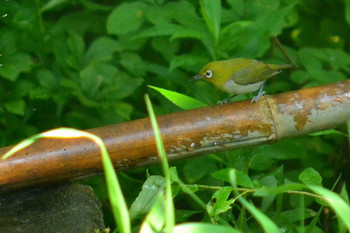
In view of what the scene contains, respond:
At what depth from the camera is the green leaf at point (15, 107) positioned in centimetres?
416

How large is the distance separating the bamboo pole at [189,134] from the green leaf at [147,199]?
242mm

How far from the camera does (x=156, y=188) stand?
9.23ft

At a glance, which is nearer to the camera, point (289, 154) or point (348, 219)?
point (348, 219)

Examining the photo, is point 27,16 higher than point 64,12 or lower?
higher

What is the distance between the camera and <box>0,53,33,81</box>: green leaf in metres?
4.10

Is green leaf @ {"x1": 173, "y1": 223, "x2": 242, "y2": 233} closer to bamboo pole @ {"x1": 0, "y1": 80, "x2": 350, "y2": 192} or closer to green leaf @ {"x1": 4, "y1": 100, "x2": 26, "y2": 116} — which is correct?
bamboo pole @ {"x1": 0, "y1": 80, "x2": 350, "y2": 192}

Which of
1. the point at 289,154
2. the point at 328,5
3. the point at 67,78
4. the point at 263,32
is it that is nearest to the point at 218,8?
the point at 263,32

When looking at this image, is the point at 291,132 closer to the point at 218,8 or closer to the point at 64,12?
the point at 218,8

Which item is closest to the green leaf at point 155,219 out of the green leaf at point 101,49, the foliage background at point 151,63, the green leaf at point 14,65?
the foliage background at point 151,63

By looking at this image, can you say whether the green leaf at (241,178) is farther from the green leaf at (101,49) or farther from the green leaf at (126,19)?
the green leaf at (101,49)

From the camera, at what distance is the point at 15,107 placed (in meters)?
4.21

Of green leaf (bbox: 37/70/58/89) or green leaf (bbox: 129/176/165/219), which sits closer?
green leaf (bbox: 129/176/165/219)

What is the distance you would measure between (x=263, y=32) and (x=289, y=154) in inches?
28.4

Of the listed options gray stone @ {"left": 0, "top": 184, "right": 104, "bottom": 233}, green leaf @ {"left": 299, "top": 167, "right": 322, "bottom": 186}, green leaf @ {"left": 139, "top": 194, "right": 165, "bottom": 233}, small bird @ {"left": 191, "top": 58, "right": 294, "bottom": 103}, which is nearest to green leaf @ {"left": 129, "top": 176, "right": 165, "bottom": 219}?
gray stone @ {"left": 0, "top": 184, "right": 104, "bottom": 233}
